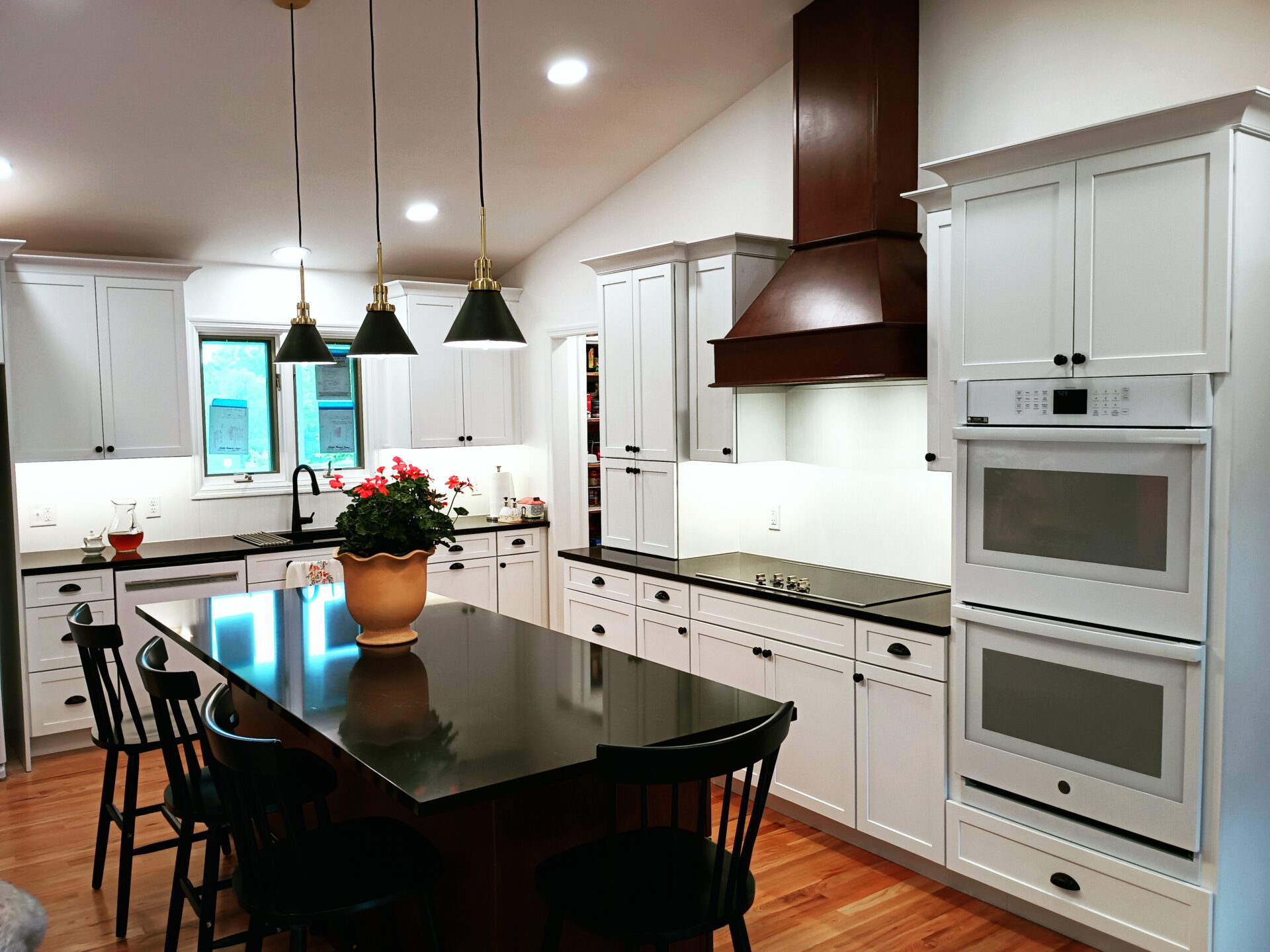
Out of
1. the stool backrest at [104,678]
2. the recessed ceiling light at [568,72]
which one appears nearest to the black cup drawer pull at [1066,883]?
the stool backrest at [104,678]

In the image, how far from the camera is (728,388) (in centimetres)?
420

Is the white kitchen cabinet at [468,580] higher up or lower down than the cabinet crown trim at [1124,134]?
lower down

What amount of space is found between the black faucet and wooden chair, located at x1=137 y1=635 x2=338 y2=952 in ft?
9.30

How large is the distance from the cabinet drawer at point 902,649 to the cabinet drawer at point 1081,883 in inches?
17.1

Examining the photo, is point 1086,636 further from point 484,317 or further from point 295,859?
point 295,859

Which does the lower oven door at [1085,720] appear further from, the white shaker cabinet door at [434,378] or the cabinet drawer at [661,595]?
the white shaker cabinet door at [434,378]

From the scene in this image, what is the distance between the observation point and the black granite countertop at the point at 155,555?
466 centimetres

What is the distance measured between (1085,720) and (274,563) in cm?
401

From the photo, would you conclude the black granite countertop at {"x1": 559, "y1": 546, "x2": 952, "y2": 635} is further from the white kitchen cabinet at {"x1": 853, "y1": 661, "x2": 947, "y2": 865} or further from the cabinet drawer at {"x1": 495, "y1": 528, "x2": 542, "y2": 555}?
the cabinet drawer at {"x1": 495, "y1": 528, "x2": 542, "y2": 555}

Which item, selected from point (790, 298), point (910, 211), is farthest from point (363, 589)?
point (910, 211)

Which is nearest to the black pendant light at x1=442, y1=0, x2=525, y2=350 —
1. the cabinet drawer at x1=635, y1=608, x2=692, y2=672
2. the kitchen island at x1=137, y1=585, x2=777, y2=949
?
the kitchen island at x1=137, y1=585, x2=777, y2=949

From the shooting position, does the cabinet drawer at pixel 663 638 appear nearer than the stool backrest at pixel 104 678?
No

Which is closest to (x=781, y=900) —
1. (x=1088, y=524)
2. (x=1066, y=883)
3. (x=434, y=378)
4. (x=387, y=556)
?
(x=1066, y=883)

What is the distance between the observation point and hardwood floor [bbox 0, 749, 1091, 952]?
2.95 metres
